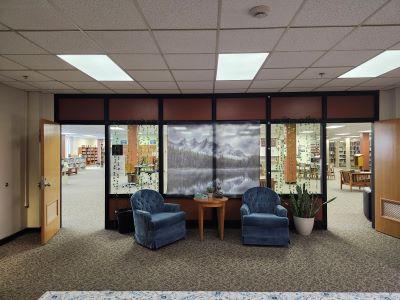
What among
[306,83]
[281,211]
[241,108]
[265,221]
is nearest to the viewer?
[265,221]

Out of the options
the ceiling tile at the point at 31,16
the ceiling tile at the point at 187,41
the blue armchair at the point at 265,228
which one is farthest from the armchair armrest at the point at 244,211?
the ceiling tile at the point at 31,16

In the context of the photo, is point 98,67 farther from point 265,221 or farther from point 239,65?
point 265,221

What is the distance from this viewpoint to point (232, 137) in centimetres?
534

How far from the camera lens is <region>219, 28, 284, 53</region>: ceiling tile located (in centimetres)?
253

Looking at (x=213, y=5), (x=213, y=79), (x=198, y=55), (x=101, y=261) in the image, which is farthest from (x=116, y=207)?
(x=213, y=5)

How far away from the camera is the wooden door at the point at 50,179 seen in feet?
14.4

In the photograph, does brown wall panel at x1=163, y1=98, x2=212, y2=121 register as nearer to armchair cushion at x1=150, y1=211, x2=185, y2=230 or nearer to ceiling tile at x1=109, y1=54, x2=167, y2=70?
ceiling tile at x1=109, y1=54, x2=167, y2=70

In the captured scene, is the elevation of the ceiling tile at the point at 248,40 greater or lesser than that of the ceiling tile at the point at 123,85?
lesser

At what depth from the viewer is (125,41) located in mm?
2734

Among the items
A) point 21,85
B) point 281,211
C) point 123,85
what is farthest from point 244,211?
point 21,85

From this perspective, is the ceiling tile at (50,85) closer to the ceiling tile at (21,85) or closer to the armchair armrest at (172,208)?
the ceiling tile at (21,85)

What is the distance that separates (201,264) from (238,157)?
241cm

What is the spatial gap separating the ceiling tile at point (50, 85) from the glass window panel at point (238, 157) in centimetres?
298

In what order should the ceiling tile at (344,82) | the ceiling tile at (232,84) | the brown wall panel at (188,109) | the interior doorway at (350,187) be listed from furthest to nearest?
the interior doorway at (350,187) → the brown wall panel at (188,109) → the ceiling tile at (232,84) → the ceiling tile at (344,82)
